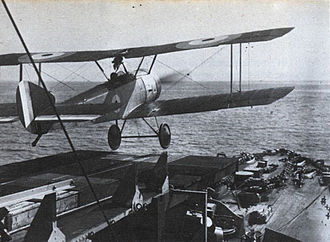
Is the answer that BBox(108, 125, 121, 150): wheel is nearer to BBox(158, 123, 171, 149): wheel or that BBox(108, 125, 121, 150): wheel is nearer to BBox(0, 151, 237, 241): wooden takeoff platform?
BBox(0, 151, 237, 241): wooden takeoff platform

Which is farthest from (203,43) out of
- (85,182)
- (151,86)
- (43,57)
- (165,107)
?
(85,182)

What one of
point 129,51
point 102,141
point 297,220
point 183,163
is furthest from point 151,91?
point 102,141

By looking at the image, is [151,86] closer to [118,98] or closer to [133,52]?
[133,52]

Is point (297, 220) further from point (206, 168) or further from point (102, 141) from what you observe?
point (102, 141)

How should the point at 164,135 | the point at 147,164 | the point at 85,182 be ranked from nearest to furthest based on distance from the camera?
the point at 85,182 < the point at 147,164 < the point at 164,135

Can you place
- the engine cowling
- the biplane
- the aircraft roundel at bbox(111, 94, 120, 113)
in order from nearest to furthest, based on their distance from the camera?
1. the biplane
2. the aircraft roundel at bbox(111, 94, 120, 113)
3. the engine cowling

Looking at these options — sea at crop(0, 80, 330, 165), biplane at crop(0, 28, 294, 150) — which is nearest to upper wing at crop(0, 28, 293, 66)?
biplane at crop(0, 28, 294, 150)

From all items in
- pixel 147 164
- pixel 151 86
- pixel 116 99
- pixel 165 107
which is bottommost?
pixel 147 164
